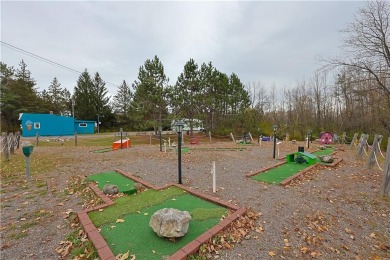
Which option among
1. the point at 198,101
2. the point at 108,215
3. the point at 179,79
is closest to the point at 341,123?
the point at 198,101

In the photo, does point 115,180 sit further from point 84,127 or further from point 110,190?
point 84,127

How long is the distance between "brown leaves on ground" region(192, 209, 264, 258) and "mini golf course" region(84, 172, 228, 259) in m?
0.25

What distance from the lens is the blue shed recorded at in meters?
36.4

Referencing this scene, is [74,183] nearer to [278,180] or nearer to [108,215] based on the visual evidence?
[108,215]

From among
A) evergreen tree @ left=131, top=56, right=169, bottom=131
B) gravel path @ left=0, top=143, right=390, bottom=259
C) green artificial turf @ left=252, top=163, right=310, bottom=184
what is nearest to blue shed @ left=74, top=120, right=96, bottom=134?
evergreen tree @ left=131, top=56, right=169, bottom=131

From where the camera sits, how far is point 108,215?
3.46m

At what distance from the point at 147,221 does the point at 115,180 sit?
300cm

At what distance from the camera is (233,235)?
2.97 meters

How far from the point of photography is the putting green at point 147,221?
2.59 meters

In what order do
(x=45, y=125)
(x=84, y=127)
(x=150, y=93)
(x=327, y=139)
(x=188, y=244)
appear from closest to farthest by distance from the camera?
(x=188, y=244), (x=327, y=139), (x=150, y=93), (x=45, y=125), (x=84, y=127)

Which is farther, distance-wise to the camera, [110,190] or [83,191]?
[83,191]

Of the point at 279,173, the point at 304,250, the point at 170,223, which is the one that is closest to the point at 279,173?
the point at 279,173

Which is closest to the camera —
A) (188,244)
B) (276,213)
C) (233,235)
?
(188,244)

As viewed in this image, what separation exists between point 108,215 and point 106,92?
158ft
